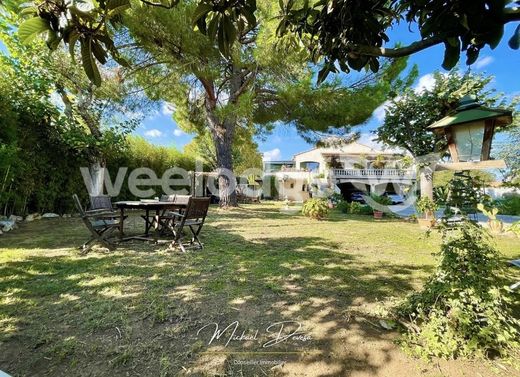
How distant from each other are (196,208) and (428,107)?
698 centimetres

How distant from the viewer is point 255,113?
36.3ft

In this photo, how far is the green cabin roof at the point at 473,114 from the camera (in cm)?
188

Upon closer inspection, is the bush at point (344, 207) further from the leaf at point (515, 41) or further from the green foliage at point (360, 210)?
the leaf at point (515, 41)

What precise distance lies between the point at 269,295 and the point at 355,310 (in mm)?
831

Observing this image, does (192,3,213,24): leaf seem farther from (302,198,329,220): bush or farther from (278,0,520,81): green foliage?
(302,198,329,220): bush

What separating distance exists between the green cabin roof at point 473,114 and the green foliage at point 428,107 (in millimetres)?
5180

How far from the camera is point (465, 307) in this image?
176cm

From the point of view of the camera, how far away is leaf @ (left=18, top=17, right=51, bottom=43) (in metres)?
0.94

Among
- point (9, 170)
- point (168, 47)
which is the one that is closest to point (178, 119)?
point (168, 47)

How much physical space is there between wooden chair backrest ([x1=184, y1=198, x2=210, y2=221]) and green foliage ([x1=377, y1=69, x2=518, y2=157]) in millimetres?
5932

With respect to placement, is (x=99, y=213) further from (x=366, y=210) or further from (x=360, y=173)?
(x=360, y=173)

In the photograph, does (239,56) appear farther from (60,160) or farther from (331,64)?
(331,64)

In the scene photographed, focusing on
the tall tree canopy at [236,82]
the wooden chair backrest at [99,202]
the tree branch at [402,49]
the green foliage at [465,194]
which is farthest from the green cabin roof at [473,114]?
the wooden chair backrest at [99,202]

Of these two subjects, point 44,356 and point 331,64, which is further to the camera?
point 44,356
